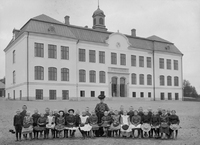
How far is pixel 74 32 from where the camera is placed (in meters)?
38.4

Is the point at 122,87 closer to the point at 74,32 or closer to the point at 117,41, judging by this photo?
the point at 117,41

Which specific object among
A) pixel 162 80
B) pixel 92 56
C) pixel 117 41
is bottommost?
pixel 162 80

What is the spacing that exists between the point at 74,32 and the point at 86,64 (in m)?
4.90

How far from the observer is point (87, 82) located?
125 ft

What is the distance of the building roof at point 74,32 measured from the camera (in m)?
34.4

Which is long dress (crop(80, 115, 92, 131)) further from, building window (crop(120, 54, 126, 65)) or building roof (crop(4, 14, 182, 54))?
building window (crop(120, 54, 126, 65))

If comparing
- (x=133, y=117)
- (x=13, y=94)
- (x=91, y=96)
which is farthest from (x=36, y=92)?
(x=133, y=117)

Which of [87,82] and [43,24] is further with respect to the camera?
[87,82]

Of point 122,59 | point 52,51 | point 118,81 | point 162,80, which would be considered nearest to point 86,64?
point 52,51

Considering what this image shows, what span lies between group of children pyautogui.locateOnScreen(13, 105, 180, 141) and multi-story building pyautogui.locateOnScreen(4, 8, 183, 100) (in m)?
21.8

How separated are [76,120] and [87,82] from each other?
26246 mm

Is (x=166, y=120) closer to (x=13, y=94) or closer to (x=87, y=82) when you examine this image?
(x=87, y=82)

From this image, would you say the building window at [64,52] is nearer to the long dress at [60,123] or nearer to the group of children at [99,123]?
the group of children at [99,123]

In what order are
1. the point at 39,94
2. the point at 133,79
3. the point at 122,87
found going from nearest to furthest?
the point at 39,94 < the point at 122,87 < the point at 133,79
